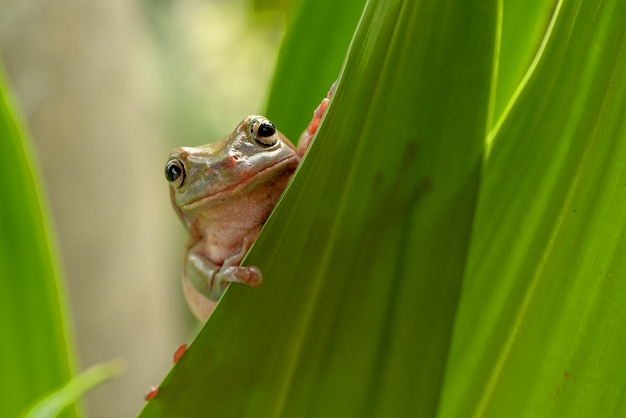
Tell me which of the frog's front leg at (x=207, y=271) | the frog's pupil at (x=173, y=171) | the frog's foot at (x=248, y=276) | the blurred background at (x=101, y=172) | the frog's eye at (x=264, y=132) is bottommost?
the blurred background at (x=101, y=172)

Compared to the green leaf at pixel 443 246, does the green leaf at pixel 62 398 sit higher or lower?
lower

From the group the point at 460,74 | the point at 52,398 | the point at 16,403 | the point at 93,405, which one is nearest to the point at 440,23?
the point at 460,74

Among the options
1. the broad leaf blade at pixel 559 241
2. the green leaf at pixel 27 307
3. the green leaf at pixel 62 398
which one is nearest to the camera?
the broad leaf blade at pixel 559 241

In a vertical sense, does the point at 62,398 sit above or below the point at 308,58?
below

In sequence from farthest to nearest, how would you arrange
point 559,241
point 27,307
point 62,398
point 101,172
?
point 101,172 → point 27,307 → point 62,398 → point 559,241

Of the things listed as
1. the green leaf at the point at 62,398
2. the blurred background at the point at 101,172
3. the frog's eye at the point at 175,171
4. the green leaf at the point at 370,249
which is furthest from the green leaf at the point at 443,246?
the blurred background at the point at 101,172

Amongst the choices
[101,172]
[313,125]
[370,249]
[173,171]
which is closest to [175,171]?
[173,171]

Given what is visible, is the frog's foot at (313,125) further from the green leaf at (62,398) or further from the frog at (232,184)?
the green leaf at (62,398)

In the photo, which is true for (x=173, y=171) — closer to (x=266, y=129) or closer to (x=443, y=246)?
(x=266, y=129)

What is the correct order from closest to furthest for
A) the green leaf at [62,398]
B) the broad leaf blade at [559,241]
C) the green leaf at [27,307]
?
the broad leaf blade at [559,241], the green leaf at [62,398], the green leaf at [27,307]
